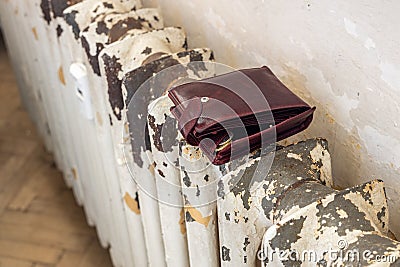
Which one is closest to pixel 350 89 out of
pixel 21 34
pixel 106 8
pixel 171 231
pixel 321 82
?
pixel 321 82

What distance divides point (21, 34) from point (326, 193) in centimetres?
93

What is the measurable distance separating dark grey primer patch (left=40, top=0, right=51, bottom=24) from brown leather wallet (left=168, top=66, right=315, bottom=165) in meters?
0.44

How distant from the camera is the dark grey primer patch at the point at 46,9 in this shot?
37.9 inches

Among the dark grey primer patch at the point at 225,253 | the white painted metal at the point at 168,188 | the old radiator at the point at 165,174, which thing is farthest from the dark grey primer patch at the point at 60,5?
the dark grey primer patch at the point at 225,253

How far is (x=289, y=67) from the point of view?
672mm

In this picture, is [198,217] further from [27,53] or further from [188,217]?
[27,53]

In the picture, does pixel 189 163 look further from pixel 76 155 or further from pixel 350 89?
pixel 76 155

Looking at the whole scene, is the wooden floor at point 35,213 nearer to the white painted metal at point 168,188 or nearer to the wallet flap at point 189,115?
the white painted metal at point 168,188

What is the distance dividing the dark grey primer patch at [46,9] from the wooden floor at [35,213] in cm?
53

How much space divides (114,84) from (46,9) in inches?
11.1

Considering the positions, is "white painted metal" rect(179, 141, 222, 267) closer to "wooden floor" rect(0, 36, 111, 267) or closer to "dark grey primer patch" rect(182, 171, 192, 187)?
"dark grey primer patch" rect(182, 171, 192, 187)

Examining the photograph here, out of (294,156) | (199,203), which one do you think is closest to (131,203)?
(199,203)

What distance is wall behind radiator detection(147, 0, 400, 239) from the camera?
0.54 m

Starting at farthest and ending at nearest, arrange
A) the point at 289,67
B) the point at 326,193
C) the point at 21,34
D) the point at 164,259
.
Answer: the point at 21,34, the point at 164,259, the point at 289,67, the point at 326,193
